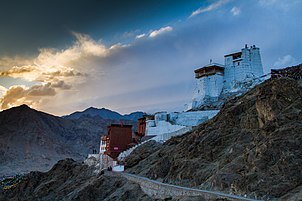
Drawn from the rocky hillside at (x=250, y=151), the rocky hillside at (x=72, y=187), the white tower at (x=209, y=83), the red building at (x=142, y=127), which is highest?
the white tower at (x=209, y=83)

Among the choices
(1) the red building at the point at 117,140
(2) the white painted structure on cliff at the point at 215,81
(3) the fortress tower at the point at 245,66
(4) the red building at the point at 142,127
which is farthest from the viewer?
(4) the red building at the point at 142,127

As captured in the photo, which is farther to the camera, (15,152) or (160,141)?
(15,152)

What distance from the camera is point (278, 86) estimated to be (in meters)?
24.1

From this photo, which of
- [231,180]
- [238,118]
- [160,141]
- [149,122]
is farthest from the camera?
[149,122]

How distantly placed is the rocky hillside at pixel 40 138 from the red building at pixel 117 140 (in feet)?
175

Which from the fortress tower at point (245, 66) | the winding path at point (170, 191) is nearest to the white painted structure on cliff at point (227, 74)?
the fortress tower at point (245, 66)

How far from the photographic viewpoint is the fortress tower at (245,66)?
4869 centimetres

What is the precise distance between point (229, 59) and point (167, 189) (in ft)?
106

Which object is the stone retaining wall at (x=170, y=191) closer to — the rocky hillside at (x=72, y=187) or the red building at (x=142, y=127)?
the rocky hillside at (x=72, y=187)

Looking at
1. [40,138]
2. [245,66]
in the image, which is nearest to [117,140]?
[245,66]

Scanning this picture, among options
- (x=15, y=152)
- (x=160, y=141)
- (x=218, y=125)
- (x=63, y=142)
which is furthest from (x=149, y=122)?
(x=63, y=142)

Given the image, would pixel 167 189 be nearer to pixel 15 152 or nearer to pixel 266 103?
pixel 266 103

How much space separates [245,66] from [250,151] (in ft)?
100

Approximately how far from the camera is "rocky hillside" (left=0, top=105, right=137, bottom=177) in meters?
106
